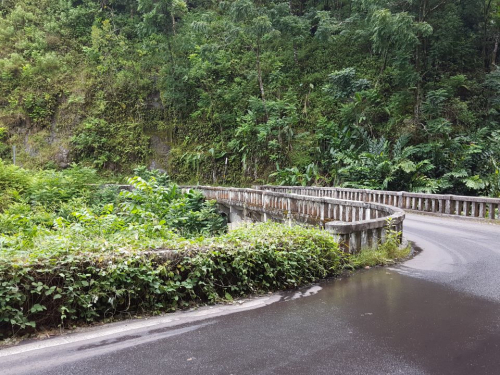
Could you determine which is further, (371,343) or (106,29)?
(106,29)

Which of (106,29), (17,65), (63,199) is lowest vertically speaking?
(63,199)

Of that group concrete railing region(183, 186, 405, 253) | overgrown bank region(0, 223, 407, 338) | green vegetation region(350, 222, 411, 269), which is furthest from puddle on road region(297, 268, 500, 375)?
concrete railing region(183, 186, 405, 253)

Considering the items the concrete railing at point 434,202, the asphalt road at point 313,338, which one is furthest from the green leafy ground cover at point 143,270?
the concrete railing at point 434,202

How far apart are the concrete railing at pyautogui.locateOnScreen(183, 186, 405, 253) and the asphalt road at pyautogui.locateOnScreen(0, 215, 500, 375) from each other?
120cm

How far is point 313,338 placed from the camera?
3645 mm

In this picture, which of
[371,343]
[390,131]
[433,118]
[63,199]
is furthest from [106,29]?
[371,343]

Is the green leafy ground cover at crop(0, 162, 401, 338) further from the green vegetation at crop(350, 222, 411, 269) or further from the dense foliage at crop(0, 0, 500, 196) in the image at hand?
the dense foliage at crop(0, 0, 500, 196)

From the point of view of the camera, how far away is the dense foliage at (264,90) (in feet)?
68.7

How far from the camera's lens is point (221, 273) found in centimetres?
484

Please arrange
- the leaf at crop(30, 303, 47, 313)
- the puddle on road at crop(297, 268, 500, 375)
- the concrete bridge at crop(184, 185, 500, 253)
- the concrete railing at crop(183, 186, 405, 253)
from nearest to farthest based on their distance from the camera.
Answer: the puddle on road at crop(297, 268, 500, 375)
the leaf at crop(30, 303, 47, 313)
the concrete railing at crop(183, 186, 405, 253)
the concrete bridge at crop(184, 185, 500, 253)

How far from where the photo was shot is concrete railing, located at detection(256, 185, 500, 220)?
11734mm

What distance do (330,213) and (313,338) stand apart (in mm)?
6291

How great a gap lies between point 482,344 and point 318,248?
8.68 ft

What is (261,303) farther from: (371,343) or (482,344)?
(482,344)
